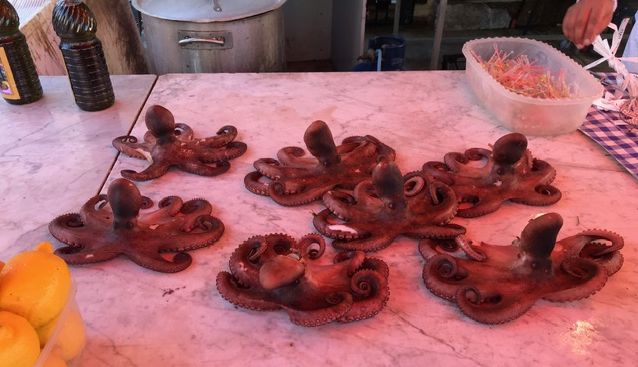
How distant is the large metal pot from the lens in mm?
1862

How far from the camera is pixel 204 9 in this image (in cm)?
192

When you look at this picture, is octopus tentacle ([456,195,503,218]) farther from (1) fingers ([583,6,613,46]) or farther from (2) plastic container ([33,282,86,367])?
(2) plastic container ([33,282,86,367])

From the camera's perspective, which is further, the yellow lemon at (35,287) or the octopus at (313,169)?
the octopus at (313,169)

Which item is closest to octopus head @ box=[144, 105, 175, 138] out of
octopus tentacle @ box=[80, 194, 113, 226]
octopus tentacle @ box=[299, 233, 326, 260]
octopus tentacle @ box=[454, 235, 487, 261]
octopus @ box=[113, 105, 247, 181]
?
octopus @ box=[113, 105, 247, 181]

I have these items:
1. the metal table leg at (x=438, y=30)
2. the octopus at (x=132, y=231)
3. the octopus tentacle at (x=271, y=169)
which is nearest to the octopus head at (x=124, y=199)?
the octopus at (x=132, y=231)

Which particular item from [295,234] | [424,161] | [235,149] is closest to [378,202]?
[295,234]

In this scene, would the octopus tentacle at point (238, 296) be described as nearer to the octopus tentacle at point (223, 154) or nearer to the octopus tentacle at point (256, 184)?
the octopus tentacle at point (256, 184)

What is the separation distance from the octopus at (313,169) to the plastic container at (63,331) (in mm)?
462

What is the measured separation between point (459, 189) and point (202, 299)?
0.57m

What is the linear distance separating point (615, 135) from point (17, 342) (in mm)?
1378

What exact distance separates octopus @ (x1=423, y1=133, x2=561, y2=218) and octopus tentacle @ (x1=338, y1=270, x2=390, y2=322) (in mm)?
295

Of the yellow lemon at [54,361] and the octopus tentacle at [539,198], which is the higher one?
the yellow lemon at [54,361]

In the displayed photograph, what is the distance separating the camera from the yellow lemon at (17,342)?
22.2 inches

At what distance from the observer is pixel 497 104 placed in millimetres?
1423
